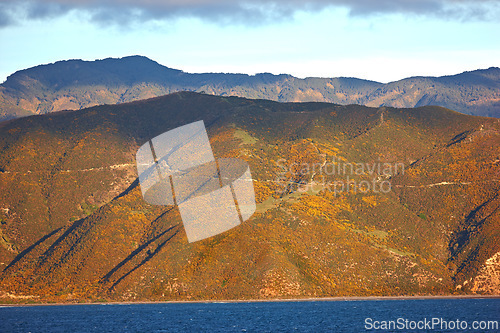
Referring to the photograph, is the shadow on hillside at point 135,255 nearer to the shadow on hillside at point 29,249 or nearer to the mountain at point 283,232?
the mountain at point 283,232

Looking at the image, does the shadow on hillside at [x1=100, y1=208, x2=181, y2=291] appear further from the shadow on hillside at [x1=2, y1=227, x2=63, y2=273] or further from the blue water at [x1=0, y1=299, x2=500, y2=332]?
the shadow on hillside at [x1=2, y1=227, x2=63, y2=273]

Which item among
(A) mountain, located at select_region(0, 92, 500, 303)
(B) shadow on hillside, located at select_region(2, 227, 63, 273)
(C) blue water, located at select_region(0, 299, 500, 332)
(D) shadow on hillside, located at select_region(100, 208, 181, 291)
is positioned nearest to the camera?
(C) blue water, located at select_region(0, 299, 500, 332)

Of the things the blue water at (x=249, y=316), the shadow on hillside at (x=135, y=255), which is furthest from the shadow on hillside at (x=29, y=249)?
the shadow on hillside at (x=135, y=255)

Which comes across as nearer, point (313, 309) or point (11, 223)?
point (313, 309)

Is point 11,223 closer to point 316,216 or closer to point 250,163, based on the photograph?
point 250,163

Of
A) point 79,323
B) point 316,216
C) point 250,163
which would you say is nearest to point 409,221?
point 316,216

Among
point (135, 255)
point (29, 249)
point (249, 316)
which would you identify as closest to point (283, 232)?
point (135, 255)

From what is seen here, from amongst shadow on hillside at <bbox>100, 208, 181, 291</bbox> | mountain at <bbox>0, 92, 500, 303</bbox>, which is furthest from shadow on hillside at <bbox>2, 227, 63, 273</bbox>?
shadow on hillside at <bbox>100, 208, 181, 291</bbox>
